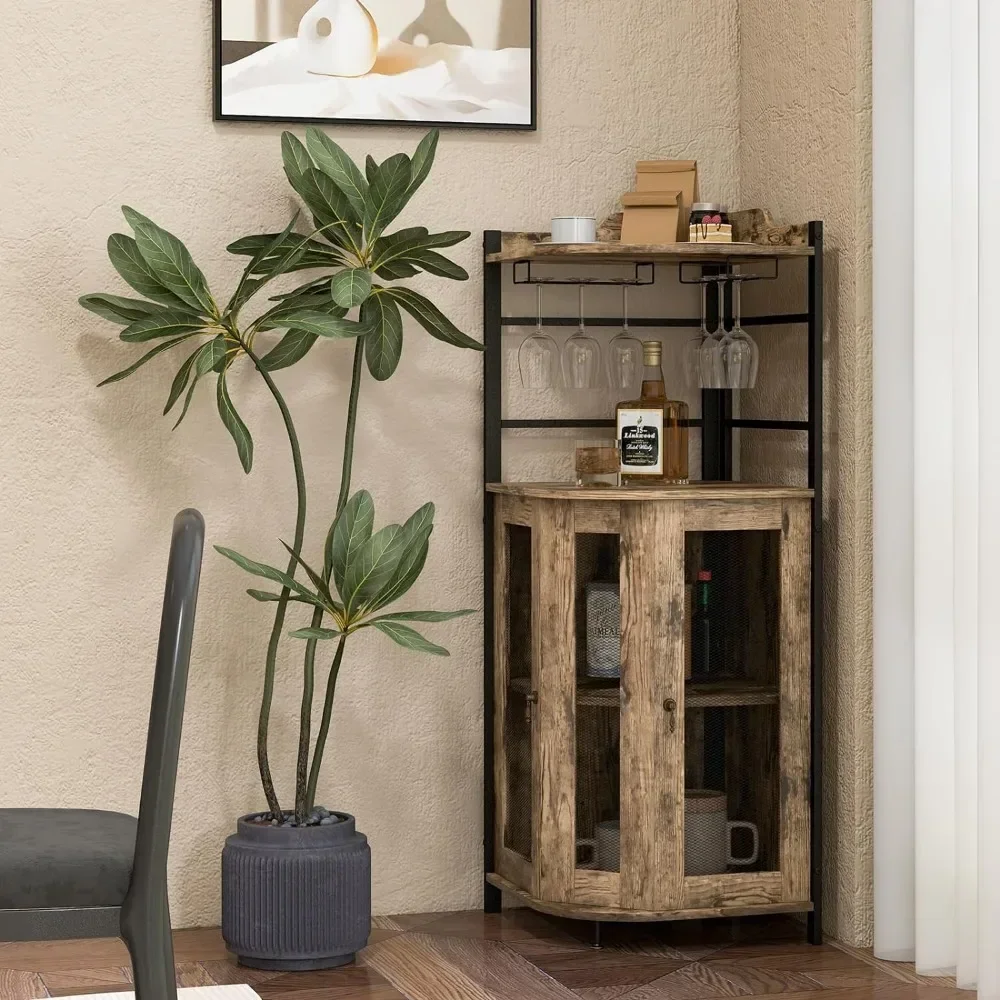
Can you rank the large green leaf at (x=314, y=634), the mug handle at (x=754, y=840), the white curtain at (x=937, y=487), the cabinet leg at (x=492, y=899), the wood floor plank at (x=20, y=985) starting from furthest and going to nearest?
1. the cabinet leg at (x=492, y=899)
2. the mug handle at (x=754, y=840)
3. the large green leaf at (x=314, y=634)
4. the wood floor plank at (x=20, y=985)
5. the white curtain at (x=937, y=487)

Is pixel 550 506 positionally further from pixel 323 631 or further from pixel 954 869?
pixel 954 869

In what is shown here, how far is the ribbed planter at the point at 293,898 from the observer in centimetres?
327

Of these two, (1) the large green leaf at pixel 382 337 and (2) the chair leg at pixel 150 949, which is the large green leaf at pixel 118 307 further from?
(2) the chair leg at pixel 150 949

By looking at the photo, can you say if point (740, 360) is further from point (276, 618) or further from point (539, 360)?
point (276, 618)

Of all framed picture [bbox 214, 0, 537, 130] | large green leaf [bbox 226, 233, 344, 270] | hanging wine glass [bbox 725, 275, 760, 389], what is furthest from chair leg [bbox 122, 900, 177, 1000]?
framed picture [bbox 214, 0, 537, 130]

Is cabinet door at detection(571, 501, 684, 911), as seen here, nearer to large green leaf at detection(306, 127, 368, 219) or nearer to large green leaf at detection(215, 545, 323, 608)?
large green leaf at detection(215, 545, 323, 608)

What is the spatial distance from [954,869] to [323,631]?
1299 mm

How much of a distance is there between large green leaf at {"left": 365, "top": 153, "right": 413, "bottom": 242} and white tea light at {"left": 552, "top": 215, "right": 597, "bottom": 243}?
37 cm

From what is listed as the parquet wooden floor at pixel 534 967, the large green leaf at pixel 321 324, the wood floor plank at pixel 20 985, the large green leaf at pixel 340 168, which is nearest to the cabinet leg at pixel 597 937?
the parquet wooden floor at pixel 534 967

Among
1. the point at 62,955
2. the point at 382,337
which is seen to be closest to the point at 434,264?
the point at 382,337

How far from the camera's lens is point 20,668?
351cm

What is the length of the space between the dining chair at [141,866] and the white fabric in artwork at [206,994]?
106cm

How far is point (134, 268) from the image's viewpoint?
127 inches

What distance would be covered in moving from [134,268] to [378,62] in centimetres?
79
